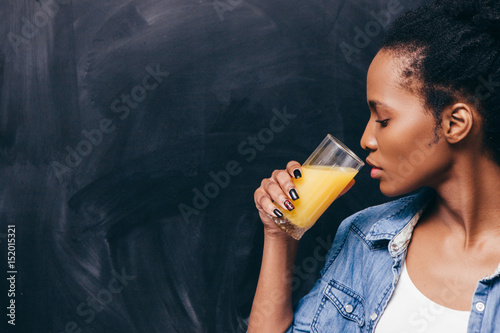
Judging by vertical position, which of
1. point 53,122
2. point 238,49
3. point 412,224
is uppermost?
point 53,122

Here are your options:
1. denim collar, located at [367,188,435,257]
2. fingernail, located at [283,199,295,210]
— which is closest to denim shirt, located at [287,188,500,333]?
denim collar, located at [367,188,435,257]

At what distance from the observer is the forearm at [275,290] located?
44.4 inches

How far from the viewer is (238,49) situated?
1315 millimetres

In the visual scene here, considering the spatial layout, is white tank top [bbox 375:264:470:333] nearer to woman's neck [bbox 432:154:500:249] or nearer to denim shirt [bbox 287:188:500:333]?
denim shirt [bbox 287:188:500:333]

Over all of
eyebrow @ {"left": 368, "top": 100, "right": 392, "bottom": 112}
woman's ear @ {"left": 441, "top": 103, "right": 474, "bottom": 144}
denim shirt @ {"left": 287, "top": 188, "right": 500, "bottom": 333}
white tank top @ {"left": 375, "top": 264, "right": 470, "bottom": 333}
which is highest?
eyebrow @ {"left": 368, "top": 100, "right": 392, "bottom": 112}

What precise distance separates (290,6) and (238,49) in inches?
7.5

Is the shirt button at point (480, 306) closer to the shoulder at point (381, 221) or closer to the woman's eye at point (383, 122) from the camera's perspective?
the shoulder at point (381, 221)

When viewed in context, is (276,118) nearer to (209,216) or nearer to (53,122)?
(209,216)

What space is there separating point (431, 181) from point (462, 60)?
246 millimetres

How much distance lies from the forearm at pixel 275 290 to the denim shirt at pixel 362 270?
Result: 0.05 meters

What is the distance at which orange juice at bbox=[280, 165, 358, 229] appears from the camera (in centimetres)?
102

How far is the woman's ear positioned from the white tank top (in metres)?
0.31

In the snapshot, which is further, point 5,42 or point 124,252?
point 124,252

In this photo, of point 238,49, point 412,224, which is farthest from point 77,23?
point 412,224
